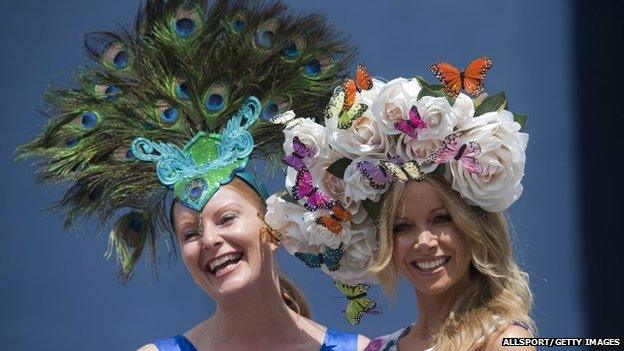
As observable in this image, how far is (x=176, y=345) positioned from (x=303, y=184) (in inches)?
35.4

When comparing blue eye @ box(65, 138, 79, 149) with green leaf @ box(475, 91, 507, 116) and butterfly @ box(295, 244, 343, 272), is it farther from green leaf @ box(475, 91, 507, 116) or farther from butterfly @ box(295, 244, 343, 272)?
green leaf @ box(475, 91, 507, 116)

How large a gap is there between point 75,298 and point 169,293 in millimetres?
379

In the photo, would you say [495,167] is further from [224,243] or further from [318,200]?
[224,243]

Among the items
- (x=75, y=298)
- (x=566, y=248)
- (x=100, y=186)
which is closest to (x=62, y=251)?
(x=75, y=298)

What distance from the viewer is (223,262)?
4.13 m

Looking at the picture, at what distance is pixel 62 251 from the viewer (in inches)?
221

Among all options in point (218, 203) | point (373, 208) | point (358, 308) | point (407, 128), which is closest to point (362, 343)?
point (358, 308)

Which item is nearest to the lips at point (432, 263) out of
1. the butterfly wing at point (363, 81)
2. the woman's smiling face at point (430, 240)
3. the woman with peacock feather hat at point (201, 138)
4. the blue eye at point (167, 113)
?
Answer: the woman's smiling face at point (430, 240)

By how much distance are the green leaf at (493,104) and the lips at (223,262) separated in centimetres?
99

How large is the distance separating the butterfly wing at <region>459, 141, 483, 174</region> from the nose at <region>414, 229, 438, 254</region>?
0.19 metres

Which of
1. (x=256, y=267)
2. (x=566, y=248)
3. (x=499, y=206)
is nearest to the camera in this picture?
(x=499, y=206)

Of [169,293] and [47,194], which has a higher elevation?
[47,194]

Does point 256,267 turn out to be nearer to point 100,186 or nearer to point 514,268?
point 100,186

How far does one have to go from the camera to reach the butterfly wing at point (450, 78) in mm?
3469
